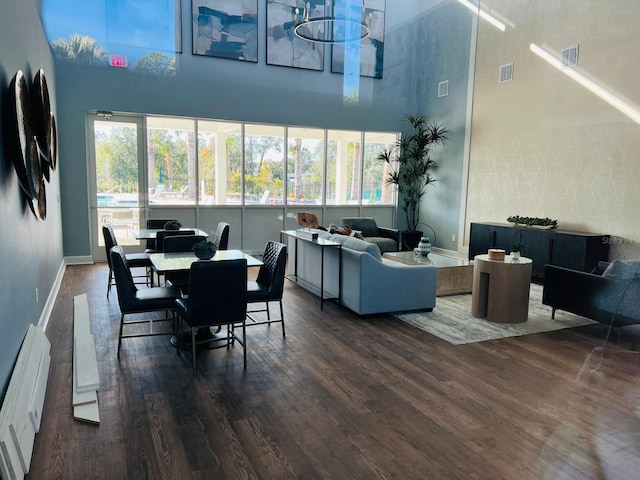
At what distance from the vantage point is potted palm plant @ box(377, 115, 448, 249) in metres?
9.09

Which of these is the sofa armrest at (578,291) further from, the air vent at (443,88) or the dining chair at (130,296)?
the air vent at (443,88)

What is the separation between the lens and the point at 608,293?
166 inches

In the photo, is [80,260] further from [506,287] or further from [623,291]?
[623,291]

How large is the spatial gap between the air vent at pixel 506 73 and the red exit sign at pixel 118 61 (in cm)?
631

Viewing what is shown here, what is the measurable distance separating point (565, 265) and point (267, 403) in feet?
16.3

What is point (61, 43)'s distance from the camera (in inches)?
268

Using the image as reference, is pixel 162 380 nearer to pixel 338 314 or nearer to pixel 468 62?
pixel 338 314

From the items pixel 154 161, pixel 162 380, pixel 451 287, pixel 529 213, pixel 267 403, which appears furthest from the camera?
pixel 154 161

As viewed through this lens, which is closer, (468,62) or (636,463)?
(636,463)

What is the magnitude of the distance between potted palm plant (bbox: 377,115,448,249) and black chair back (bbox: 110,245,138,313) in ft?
19.9

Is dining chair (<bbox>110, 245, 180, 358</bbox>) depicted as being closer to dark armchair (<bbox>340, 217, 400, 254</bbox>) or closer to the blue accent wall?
the blue accent wall

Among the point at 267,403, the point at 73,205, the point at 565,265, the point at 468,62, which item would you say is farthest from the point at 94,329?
the point at 468,62

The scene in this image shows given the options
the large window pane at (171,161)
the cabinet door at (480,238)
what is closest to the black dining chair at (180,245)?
the large window pane at (171,161)

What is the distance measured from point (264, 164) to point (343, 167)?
173 centimetres
